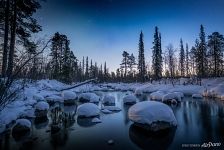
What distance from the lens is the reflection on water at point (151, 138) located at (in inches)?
353

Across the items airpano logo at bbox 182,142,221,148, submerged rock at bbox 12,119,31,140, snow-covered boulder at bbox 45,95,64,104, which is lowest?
airpano logo at bbox 182,142,221,148

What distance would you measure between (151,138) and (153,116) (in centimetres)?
126

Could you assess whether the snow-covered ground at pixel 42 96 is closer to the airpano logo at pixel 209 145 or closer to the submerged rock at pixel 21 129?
the submerged rock at pixel 21 129

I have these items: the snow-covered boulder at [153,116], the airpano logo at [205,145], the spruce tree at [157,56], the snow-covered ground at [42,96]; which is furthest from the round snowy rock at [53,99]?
the spruce tree at [157,56]

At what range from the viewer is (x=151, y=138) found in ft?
32.2

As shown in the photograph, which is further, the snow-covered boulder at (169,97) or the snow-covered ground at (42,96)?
the snow-covered boulder at (169,97)

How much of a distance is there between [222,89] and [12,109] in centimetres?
2712

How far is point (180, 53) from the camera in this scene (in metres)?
61.5

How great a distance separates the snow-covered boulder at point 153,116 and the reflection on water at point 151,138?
0.39 metres

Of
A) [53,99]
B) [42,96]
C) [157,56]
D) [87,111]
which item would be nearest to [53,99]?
[53,99]

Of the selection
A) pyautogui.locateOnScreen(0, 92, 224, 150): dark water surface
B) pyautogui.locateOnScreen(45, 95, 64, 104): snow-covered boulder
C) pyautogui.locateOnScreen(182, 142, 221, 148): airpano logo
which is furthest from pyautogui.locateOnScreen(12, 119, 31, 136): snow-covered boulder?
pyautogui.locateOnScreen(45, 95, 64, 104): snow-covered boulder

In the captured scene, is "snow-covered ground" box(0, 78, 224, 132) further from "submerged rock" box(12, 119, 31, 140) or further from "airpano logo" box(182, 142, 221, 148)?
"airpano logo" box(182, 142, 221, 148)

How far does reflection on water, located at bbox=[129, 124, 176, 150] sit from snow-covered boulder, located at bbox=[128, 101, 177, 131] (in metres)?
0.39

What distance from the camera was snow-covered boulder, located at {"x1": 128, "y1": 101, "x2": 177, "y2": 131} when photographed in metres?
10.4
